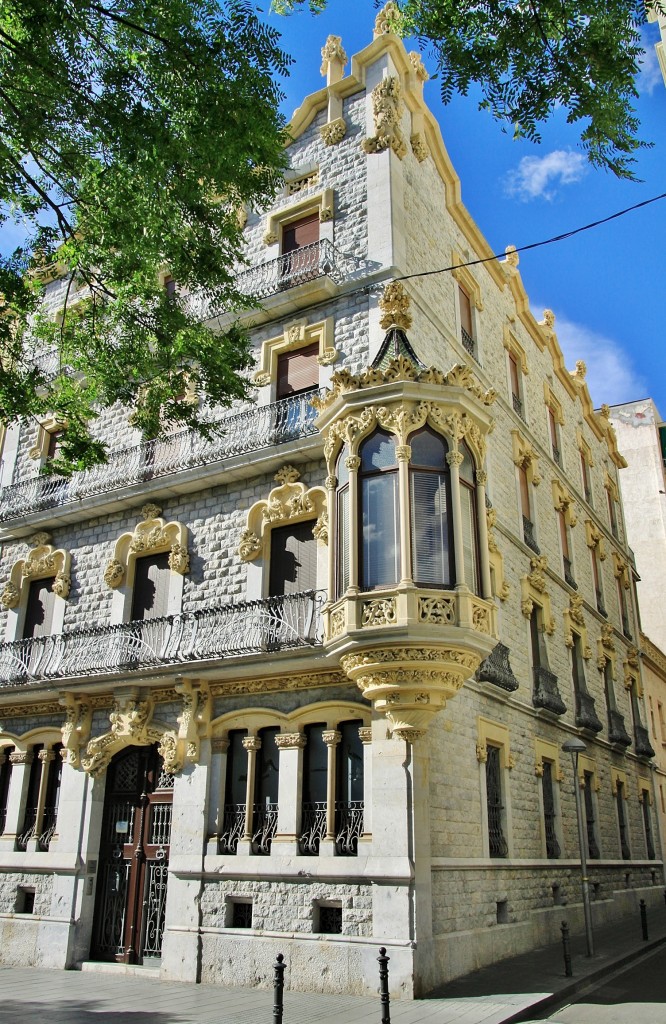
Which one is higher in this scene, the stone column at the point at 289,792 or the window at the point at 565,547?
the window at the point at 565,547

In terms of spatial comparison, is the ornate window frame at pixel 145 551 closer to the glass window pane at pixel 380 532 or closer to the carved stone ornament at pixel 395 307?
the glass window pane at pixel 380 532

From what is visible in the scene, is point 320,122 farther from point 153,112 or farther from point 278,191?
point 153,112

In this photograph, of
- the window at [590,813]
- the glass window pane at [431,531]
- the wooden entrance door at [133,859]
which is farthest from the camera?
the window at [590,813]

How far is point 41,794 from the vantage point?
1688cm

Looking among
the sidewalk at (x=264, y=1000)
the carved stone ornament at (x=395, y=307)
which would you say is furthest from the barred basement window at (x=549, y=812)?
the carved stone ornament at (x=395, y=307)

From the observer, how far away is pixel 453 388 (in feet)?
45.0

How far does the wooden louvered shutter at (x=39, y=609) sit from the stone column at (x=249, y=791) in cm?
656

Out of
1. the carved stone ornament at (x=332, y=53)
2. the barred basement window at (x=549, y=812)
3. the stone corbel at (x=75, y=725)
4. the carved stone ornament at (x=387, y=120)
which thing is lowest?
the barred basement window at (x=549, y=812)

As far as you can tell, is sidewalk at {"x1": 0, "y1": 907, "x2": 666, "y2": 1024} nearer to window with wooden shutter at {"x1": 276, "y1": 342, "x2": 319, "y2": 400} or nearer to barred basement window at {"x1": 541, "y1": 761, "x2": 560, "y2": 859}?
barred basement window at {"x1": 541, "y1": 761, "x2": 560, "y2": 859}

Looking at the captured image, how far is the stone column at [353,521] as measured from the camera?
12758 millimetres

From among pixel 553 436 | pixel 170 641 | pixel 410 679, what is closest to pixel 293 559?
pixel 170 641

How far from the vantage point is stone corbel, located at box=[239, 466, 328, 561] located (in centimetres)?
1509

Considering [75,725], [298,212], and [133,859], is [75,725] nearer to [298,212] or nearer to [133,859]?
[133,859]

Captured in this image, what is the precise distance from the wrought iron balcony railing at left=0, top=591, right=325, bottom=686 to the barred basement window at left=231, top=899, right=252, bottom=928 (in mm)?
3901
